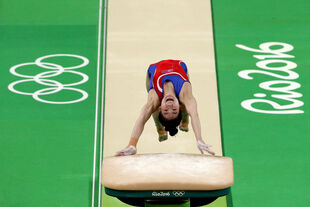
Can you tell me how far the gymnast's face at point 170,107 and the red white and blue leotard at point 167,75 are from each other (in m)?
0.26

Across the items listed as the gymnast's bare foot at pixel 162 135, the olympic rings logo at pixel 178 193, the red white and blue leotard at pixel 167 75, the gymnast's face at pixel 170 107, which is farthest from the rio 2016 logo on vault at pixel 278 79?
the olympic rings logo at pixel 178 193

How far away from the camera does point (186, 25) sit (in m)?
8.95

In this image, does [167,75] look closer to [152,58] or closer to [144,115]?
[144,115]

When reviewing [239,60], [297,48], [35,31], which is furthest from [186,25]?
[35,31]

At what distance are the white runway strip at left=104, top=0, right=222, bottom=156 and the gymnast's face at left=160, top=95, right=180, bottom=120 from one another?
1.37 m

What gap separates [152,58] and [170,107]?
8.79 ft

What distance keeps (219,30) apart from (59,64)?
2.43 m

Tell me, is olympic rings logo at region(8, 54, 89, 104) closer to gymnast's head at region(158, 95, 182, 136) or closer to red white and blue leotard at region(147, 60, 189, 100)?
red white and blue leotard at region(147, 60, 189, 100)

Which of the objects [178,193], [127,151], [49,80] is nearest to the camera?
[178,193]

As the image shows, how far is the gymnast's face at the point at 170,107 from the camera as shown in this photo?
5785 millimetres

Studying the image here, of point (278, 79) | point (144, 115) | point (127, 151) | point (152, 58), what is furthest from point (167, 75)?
point (278, 79)

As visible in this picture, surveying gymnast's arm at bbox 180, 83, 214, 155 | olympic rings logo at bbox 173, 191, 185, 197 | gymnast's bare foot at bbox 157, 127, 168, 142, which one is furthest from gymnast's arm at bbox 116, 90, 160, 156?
olympic rings logo at bbox 173, 191, 185, 197

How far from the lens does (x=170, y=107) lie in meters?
5.79

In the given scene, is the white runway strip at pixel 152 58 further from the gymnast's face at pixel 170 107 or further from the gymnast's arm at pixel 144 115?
the gymnast's face at pixel 170 107
